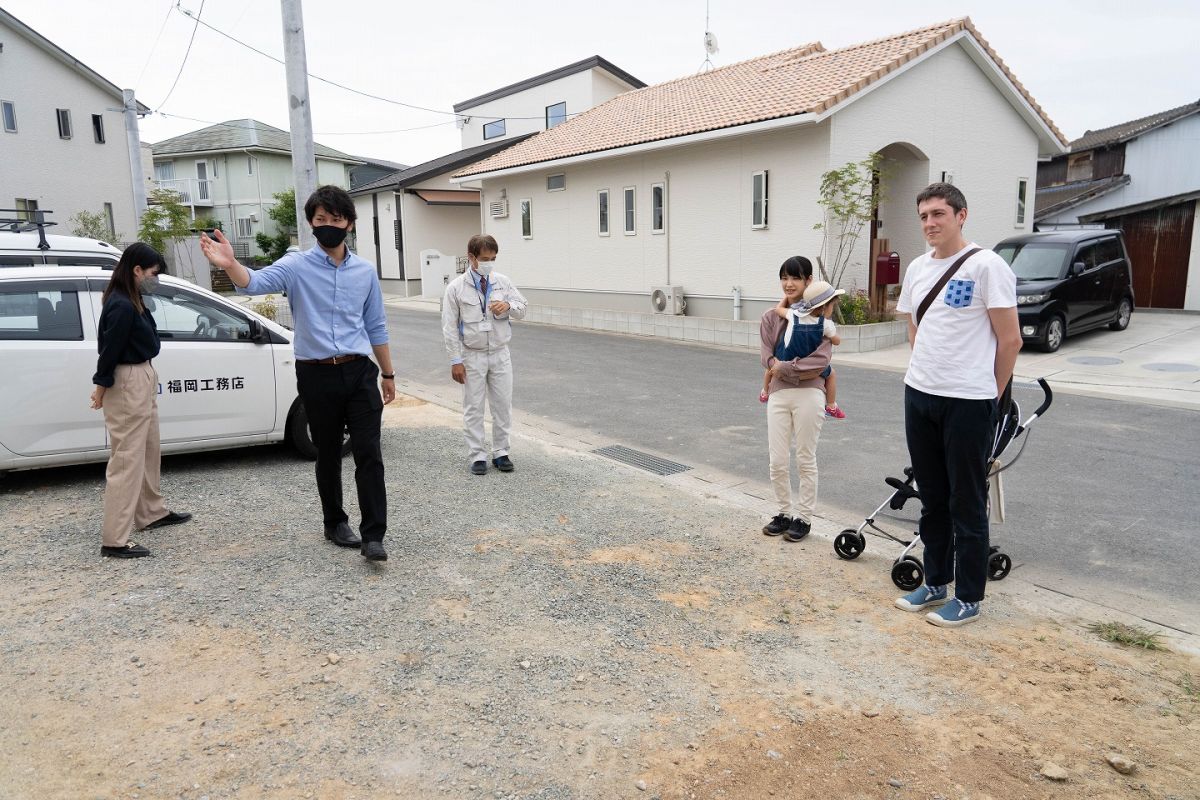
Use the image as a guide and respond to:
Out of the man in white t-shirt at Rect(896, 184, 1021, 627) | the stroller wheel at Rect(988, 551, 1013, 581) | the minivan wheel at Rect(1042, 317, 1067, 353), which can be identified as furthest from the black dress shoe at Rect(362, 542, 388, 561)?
the minivan wheel at Rect(1042, 317, 1067, 353)

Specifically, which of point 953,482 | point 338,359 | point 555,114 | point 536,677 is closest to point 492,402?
point 338,359

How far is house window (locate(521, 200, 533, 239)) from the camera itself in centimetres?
2208

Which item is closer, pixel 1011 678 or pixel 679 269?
pixel 1011 678

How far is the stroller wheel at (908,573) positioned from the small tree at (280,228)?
38582 millimetres

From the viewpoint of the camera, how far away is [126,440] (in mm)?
4605

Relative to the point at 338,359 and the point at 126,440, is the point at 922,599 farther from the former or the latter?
the point at 126,440

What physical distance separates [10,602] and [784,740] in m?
3.71

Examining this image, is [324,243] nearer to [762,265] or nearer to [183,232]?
[762,265]

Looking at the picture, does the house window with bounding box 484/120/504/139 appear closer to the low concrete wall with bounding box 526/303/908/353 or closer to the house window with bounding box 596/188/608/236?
the house window with bounding box 596/188/608/236

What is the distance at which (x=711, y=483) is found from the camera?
6.44 m

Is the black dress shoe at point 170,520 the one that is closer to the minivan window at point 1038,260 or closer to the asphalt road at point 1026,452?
the asphalt road at point 1026,452

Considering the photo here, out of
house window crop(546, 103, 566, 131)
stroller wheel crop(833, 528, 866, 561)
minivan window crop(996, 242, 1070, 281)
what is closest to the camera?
stroller wheel crop(833, 528, 866, 561)

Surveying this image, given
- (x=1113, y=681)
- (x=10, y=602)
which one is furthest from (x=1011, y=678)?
(x=10, y=602)

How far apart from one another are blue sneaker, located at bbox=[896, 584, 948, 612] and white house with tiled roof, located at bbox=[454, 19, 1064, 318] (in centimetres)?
1120
